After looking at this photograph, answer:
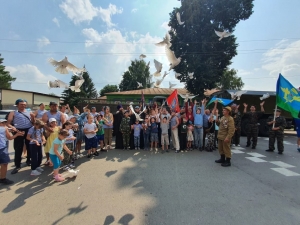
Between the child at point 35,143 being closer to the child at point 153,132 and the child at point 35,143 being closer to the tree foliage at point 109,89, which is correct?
the child at point 153,132

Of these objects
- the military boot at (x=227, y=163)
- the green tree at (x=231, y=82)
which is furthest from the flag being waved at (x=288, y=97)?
the green tree at (x=231, y=82)

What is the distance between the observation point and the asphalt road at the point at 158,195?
2635 mm

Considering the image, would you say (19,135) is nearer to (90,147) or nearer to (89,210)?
(90,147)

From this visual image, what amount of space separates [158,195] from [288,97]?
20.6 ft

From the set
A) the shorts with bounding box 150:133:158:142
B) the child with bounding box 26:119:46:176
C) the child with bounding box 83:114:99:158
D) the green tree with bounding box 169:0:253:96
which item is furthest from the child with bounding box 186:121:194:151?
the green tree with bounding box 169:0:253:96

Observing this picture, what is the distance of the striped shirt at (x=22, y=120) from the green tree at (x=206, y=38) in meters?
14.8

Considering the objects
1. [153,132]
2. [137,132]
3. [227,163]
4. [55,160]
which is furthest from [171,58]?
[55,160]

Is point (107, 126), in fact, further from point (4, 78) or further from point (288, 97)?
point (4, 78)

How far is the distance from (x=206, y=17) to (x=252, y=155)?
14.6 meters

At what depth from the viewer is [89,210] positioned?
9.23 ft

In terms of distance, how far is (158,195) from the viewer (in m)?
3.32

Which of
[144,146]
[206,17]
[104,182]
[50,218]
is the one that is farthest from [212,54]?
[50,218]

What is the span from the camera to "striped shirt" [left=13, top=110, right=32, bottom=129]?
458 cm

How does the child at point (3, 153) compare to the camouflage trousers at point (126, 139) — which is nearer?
the child at point (3, 153)
